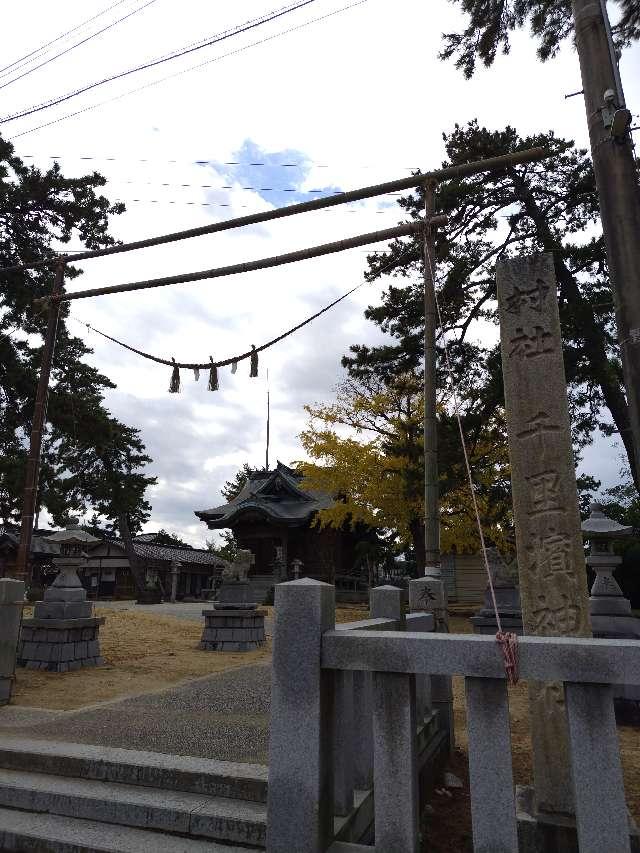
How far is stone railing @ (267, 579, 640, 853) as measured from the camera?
2.05m

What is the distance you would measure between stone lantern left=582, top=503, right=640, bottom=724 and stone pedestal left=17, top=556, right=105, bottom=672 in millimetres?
8035

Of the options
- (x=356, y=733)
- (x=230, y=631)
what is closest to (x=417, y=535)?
(x=230, y=631)

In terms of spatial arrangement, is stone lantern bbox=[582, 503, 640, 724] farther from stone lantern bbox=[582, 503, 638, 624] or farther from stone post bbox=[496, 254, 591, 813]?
stone post bbox=[496, 254, 591, 813]

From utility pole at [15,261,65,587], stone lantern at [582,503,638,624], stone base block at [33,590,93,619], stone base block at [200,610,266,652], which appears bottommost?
stone base block at [200,610,266,652]

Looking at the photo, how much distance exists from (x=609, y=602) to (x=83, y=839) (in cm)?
675

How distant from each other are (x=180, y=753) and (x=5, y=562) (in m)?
32.8

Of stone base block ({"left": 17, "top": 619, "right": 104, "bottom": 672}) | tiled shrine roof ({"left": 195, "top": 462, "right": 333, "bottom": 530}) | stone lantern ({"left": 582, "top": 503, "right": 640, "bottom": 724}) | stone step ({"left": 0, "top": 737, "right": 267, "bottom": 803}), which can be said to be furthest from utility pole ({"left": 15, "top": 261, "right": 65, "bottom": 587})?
tiled shrine roof ({"left": 195, "top": 462, "right": 333, "bottom": 530})

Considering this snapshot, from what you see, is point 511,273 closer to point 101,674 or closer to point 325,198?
point 325,198

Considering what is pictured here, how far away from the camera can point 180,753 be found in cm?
402

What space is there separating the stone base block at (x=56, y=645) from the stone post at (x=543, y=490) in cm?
821

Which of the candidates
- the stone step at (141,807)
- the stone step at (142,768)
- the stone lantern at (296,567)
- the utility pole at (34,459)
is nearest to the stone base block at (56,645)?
the utility pole at (34,459)

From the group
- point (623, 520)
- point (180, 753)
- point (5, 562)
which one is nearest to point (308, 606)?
point (180, 753)

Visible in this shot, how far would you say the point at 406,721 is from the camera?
2338mm

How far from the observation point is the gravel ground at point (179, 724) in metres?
4.25
